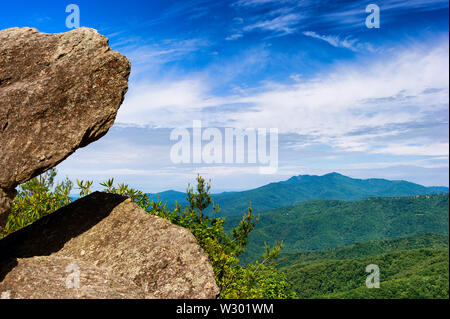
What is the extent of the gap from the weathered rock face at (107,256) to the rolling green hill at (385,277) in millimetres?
141220

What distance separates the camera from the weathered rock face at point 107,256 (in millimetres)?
8523

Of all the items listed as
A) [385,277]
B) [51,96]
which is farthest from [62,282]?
[385,277]

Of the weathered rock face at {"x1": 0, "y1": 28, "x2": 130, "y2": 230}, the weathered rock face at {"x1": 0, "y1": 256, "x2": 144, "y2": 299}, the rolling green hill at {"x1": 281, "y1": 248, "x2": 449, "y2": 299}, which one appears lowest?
the rolling green hill at {"x1": 281, "y1": 248, "x2": 449, "y2": 299}

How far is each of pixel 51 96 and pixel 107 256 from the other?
16.4 ft

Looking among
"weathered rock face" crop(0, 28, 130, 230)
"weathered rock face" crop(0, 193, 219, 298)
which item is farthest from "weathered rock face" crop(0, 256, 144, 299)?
"weathered rock face" crop(0, 28, 130, 230)

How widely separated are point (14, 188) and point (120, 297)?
419 cm

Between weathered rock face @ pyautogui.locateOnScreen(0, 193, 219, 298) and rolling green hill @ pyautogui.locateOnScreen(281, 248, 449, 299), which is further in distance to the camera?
rolling green hill @ pyautogui.locateOnScreen(281, 248, 449, 299)

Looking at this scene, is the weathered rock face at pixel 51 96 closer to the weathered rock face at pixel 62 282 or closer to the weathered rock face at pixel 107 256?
the weathered rock face at pixel 62 282

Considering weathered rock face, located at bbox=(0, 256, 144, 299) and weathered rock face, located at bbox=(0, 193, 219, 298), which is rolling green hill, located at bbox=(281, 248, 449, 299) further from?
weathered rock face, located at bbox=(0, 256, 144, 299)

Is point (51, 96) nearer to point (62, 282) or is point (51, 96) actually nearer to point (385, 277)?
point (62, 282)

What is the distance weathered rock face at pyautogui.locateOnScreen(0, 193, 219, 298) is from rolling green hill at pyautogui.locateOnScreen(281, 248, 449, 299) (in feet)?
463

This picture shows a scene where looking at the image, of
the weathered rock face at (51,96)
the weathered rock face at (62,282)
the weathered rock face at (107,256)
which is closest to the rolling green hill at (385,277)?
the weathered rock face at (107,256)

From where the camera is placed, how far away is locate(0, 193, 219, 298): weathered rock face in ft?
28.0
